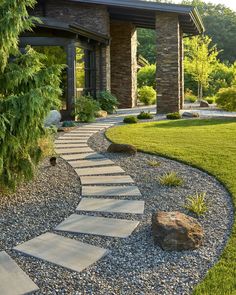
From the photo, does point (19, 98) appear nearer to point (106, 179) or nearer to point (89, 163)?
point (106, 179)

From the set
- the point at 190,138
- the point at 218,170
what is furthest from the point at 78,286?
the point at 190,138

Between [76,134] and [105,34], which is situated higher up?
[105,34]

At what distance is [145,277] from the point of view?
3014 mm

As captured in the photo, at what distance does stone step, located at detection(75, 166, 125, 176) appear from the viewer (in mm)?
6023

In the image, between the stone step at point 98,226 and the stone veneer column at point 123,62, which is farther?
the stone veneer column at point 123,62

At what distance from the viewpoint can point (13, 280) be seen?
2.92 meters

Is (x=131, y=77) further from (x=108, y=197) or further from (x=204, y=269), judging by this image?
(x=204, y=269)

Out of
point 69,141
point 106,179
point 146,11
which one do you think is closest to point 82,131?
point 69,141

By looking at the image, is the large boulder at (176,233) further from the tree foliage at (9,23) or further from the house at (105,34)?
the house at (105,34)

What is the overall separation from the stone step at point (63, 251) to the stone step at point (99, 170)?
2326mm

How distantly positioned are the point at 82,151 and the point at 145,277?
4.97 metres

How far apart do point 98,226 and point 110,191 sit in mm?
1179

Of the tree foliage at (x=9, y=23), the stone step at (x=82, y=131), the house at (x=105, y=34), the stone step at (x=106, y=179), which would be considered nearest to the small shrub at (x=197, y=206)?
the stone step at (x=106, y=179)

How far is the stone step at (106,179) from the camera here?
5.54m
